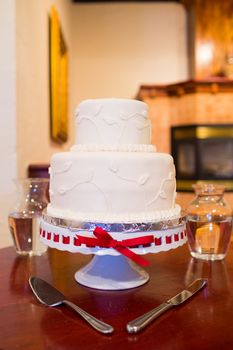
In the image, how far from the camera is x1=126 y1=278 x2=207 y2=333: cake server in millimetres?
524

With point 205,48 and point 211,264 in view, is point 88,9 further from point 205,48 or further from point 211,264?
point 211,264

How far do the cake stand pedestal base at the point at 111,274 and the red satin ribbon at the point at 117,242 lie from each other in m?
0.10

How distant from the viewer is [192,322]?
56 cm

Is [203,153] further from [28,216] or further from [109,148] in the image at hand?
[109,148]

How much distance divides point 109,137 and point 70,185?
0.14 meters

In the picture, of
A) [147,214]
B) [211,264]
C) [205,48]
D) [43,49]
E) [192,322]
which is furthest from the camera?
[205,48]

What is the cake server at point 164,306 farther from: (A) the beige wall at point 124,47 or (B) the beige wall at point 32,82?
(A) the beige wall at point 124,47

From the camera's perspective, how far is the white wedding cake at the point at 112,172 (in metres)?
0.70

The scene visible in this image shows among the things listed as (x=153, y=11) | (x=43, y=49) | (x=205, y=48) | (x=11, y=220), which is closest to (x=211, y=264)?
(x=11, y=220)

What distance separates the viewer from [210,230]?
3.02ft

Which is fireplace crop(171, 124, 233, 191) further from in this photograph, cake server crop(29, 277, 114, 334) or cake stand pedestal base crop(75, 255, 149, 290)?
Result: cake server crop(29, 277, 114, 334)

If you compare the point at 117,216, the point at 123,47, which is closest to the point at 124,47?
the point at 123,47

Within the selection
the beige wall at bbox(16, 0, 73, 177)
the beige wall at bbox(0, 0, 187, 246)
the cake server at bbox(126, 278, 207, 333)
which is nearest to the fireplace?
the beige wall at bbox(0, 0, 187, 246)

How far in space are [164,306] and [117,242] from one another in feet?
0.45
